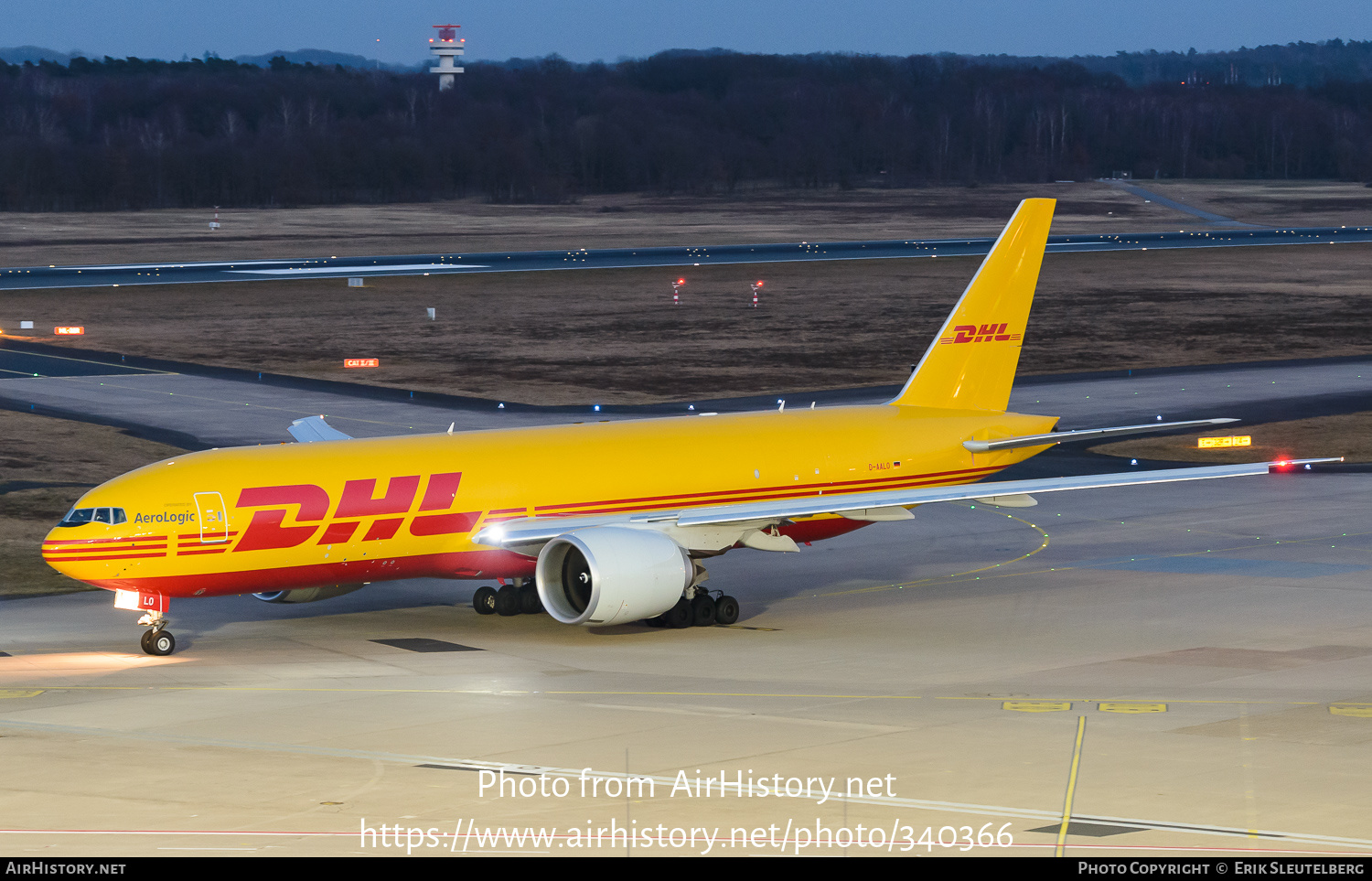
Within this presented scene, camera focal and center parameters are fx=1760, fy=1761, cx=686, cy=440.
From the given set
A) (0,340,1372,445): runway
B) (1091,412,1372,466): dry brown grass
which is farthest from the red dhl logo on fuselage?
(1091,412,1372,466): dry brown grass

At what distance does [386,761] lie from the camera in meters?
24.0

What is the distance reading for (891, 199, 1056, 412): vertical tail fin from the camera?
40219 millimetres

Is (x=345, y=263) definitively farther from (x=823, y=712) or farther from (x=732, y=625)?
(x=823, y=712)

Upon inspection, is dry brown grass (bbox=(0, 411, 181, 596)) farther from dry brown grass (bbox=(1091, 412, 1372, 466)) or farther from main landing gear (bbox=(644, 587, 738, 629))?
dry brown grass (bbox=(1091, 412, 1372, 466))

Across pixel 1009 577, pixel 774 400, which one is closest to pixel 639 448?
pixel 1009 577

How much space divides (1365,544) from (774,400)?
1113 inches

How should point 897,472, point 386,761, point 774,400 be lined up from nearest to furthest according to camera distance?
point 386,761, point 897,472, point 774,400

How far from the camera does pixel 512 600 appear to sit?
3612 centimetres

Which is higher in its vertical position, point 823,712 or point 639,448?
point 639,448

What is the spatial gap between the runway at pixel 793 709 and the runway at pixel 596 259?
261 feet

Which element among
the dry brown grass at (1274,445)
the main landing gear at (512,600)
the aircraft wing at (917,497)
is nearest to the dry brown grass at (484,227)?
the dry brown grass at (1274,445)

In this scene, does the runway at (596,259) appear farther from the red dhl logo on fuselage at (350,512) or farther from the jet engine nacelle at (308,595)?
the red dhl logo on fuselage at (350,512)

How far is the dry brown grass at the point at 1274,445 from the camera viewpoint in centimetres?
5472

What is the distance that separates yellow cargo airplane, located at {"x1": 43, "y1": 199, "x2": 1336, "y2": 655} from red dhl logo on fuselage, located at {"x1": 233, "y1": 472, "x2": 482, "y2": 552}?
0.03m
